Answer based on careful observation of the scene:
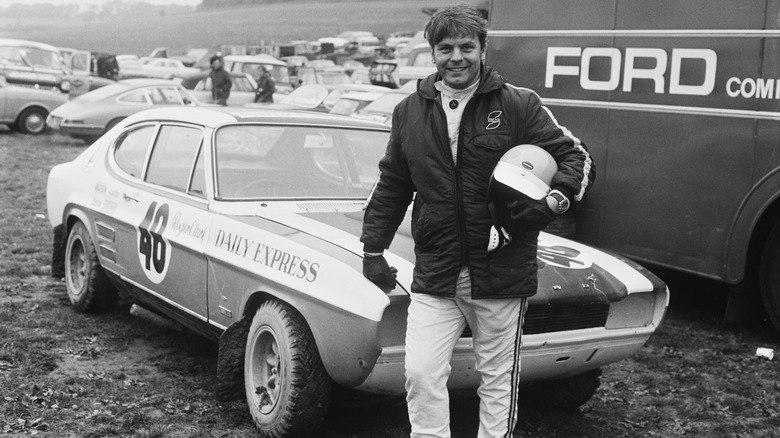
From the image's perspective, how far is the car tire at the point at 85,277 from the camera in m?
6.29

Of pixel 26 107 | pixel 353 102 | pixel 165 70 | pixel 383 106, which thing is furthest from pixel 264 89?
pixel 165 70

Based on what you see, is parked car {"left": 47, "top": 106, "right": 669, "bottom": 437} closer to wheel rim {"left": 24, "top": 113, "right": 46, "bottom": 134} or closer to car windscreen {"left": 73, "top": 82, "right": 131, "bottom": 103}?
car windscreen {"left": 73, "top": 82, "right": 131, "bottom": 103}

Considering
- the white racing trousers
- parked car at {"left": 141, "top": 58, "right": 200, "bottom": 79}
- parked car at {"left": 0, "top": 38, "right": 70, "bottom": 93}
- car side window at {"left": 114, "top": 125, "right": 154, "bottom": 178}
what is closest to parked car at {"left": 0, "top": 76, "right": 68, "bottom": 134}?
parked car at {"left": 0, "top": 38, "right": 70, "bottom": 93}

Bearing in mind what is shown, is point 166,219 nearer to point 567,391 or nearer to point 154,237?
point 154,237

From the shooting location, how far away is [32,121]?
68.1 ft

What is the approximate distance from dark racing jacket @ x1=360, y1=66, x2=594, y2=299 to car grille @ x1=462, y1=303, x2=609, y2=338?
2.00 feet

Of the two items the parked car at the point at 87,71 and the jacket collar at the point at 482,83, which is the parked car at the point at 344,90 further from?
the jacket collar at the point at 482,83

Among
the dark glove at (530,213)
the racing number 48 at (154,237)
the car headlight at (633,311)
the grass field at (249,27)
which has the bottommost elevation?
the car headlight at (633,311)

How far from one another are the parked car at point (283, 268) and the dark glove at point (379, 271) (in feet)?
0.19

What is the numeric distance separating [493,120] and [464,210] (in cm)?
34

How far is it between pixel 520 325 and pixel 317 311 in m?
0.90

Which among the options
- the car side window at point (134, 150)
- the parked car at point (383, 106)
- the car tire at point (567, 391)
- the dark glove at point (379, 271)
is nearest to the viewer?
the dark glove at point (379, 271)

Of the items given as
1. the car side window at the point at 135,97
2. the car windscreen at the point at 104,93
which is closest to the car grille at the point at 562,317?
the car side window at the point at 135,97

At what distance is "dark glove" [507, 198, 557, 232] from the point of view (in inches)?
132
